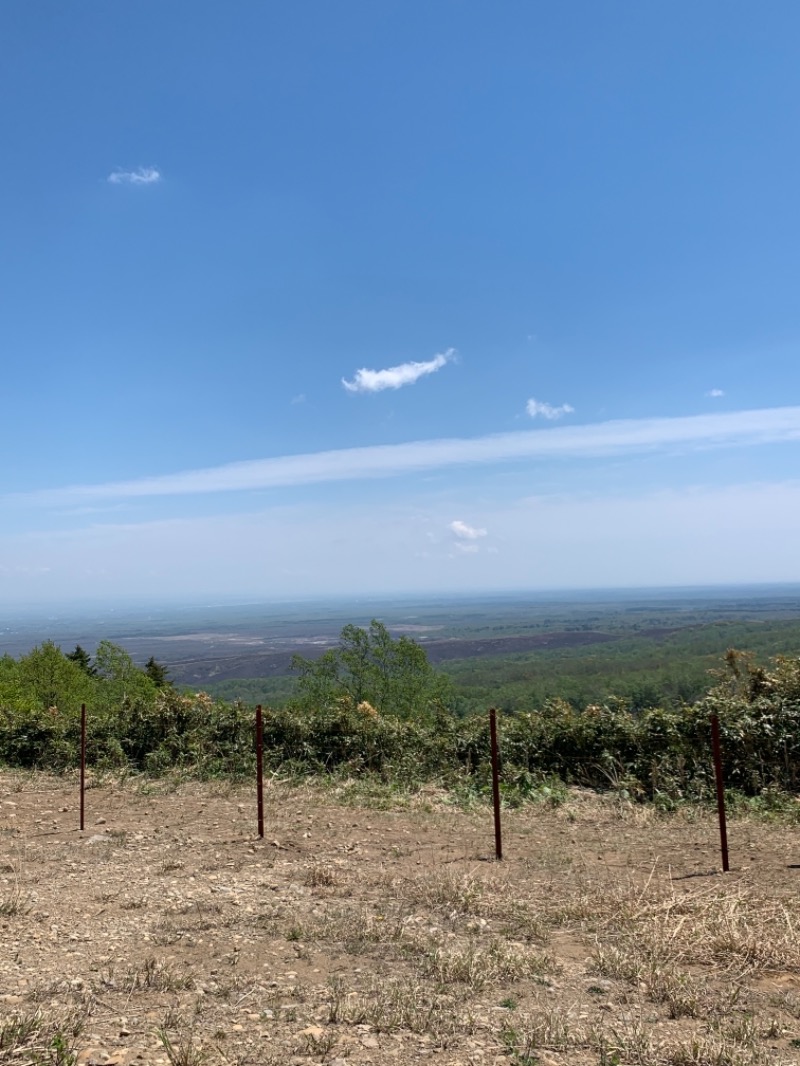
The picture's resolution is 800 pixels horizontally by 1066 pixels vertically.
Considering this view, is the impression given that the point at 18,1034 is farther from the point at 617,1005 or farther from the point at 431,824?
the point at 431,824

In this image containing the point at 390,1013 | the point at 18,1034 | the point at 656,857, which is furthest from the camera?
the point at 656,857

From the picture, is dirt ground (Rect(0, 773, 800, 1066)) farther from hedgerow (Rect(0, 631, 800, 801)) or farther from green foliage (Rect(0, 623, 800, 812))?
hedgerow (Rect(0, 631, 800, 801))

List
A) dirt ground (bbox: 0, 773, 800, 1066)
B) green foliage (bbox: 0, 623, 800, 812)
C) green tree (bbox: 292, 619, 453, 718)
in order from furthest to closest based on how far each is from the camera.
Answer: green tree (bbox: 292, 619, 453, 718)
green foliage (bbox: 0, 623, 800, 812)
dirt ground (bbox: 0, 773, 800, 1066)

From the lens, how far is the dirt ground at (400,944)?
3695 mm

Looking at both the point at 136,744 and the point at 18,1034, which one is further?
the point at 136,744

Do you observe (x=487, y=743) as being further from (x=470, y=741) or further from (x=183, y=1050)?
(x=183, y=1050)

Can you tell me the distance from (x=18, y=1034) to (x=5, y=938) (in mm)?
1897

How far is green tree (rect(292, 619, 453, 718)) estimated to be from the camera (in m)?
28.7

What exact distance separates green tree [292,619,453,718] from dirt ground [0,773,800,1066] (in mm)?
19846

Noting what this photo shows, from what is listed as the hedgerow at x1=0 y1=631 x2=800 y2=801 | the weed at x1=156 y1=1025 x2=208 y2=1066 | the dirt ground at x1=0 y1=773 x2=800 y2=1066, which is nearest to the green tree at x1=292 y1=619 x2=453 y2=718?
the hedgerow at x1=0 y1=631 x2=800 y2=801

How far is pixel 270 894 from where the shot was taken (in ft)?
20.9

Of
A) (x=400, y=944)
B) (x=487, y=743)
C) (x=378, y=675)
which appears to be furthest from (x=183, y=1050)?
(x=378, y=675)

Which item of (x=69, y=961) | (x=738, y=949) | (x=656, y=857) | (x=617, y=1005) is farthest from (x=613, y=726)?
(x=69, y=961)

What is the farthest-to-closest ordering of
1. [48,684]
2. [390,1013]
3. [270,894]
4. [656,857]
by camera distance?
[48,684], [656,857], [270,894], [390,1013]
